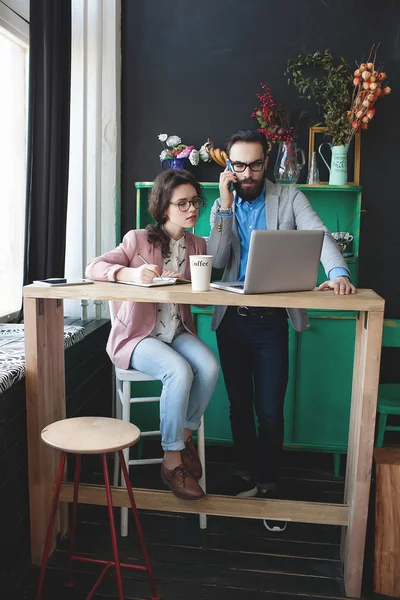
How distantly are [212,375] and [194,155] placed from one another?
1558 mm

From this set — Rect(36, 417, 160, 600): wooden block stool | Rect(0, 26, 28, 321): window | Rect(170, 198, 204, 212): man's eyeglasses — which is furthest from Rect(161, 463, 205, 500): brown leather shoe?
Rect(0, 26, 28, 321): window

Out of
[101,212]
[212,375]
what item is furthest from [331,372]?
[101,212]

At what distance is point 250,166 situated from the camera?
2.34 metres

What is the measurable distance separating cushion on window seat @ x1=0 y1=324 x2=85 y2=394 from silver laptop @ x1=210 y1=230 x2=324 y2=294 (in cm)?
78

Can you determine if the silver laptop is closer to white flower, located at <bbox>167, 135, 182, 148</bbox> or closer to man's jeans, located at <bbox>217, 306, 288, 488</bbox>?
man's jeans, located at <bbox>217, 306, 288, 488</bbox>

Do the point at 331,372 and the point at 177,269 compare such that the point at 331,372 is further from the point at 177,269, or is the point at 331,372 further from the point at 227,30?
the point at 227,30

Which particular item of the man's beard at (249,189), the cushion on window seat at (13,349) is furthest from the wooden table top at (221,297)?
the man's beard at (249,189)

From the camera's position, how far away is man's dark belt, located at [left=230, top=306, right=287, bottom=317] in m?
2.40

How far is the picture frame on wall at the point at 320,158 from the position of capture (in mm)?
3248

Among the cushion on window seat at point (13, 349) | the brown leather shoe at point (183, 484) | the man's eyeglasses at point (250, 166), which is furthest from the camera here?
the man's eyeglasses at point (250, 166)

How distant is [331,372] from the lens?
3.09 metres

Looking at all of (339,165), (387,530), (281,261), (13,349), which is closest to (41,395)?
(13,349)

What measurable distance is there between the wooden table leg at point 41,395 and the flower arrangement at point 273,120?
1635 mm

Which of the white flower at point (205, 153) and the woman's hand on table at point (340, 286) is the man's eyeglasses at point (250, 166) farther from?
the white flower at point (205, 153)
